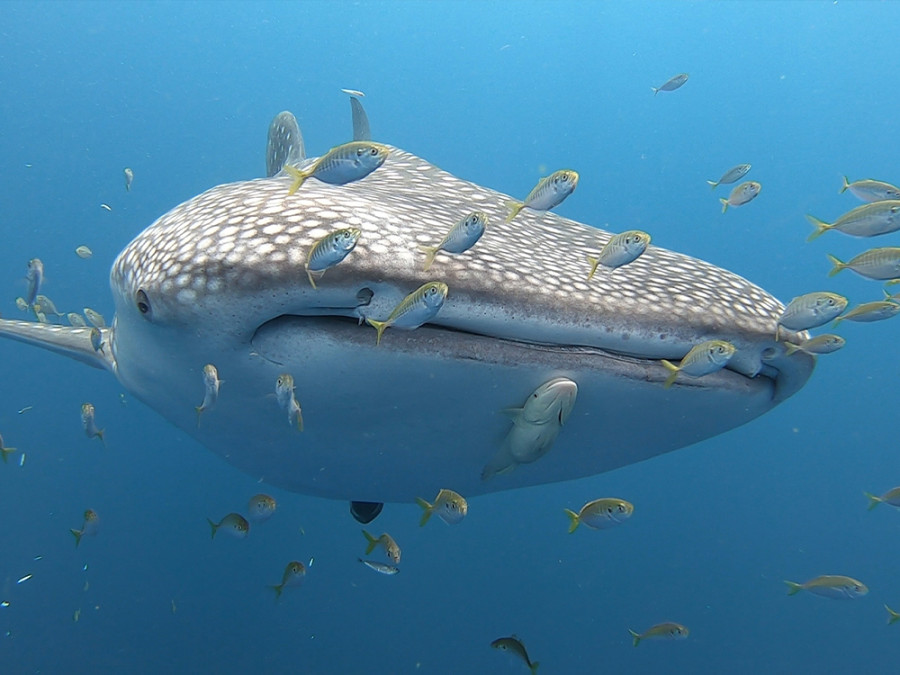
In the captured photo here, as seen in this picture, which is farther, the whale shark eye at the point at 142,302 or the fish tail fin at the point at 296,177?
the fish tail fin at the point at 296,177

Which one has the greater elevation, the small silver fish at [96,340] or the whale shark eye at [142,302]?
the whale shark eye at [142,302]

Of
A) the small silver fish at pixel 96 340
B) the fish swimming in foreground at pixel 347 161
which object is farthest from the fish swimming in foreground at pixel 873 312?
the small silver fish at pixel 96 340

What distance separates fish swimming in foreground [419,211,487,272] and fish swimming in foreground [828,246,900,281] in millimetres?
3010

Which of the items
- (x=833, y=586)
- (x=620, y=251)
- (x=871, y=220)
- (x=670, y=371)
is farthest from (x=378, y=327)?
(x=833, y=586)

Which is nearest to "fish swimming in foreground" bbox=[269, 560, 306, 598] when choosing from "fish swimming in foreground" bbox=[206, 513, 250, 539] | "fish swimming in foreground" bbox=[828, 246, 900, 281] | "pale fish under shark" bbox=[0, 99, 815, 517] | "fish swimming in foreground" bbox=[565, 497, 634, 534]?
"fish swimming in foreground" bbox=[206, 513, 250, 539]

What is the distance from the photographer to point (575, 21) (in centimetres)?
4628

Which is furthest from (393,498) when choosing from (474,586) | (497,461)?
(474,586)

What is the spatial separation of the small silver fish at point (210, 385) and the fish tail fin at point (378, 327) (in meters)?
0.63

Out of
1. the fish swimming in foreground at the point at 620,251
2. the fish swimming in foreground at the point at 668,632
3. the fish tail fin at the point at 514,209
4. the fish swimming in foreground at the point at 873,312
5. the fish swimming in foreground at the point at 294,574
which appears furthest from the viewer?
the fish swimming in foreground at the point at 668,632

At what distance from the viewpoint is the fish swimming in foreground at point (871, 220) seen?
12.4 ft

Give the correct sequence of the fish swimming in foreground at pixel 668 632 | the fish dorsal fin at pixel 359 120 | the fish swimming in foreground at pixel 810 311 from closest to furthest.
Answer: the fish swimming in foreground at pixel 810 311, the fish swimming in foreground at pixel 668 632, the fish dorsal fin at pixel 359 120

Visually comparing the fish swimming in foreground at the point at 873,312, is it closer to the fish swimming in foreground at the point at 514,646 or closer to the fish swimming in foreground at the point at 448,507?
the fish swimming in foreground at the point at 448,507

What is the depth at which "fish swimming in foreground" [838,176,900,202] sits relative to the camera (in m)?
4.53

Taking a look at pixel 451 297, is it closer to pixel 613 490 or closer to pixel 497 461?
pixel 497 461
